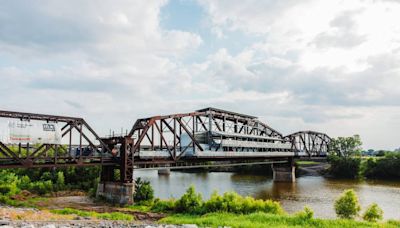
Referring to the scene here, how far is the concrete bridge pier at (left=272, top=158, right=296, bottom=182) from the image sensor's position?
329 ft

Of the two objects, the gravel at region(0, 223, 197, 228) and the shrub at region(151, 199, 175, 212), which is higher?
the gravel at region(0, 223, 197, 228)

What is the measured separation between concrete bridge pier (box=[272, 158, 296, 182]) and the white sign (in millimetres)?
76068

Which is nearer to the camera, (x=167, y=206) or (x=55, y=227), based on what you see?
(x=55, y=227)

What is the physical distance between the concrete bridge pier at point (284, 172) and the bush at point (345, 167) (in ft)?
57.3

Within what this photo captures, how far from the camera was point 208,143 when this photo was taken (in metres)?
74.9

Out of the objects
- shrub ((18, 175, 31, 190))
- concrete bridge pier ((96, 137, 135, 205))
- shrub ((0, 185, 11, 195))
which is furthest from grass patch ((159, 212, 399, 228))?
shrub ((18, 175, 31, 190))

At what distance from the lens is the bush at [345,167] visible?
345ft

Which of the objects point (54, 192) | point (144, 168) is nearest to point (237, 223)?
point (144, 168)

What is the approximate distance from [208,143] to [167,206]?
127 ft

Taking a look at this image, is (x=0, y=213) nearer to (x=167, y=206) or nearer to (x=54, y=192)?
(x=167, y=206)

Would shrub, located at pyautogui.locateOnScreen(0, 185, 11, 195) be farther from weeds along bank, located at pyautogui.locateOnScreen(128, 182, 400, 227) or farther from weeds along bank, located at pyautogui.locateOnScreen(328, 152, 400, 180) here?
weeds along bank, located at pyautogui.locateOnScreen(328, 152, 400, 180)

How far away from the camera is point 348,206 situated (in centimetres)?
2903

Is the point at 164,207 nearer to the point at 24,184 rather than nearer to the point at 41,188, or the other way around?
the point at 41,188

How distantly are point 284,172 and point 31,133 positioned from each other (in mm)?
81781
